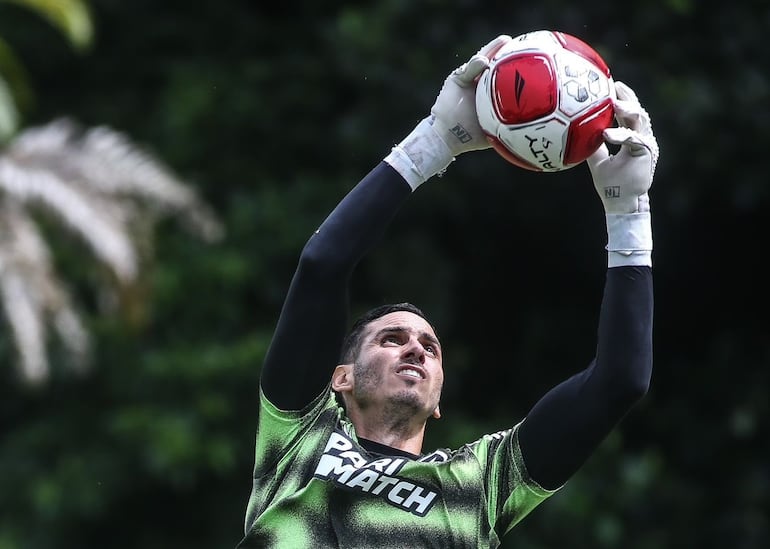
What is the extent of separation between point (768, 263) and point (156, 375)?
5.22 metres

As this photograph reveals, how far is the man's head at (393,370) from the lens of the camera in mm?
4488

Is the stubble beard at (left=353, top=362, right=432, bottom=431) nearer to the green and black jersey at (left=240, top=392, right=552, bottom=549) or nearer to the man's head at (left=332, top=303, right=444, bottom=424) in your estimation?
the man's head at (left=332, top=303, right=444, bottom=424)

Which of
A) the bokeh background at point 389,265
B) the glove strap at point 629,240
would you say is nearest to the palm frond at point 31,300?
the bokeh background at point 389,265

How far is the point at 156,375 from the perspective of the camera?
11.8 meters

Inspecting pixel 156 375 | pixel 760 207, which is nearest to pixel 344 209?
pixel 156 375

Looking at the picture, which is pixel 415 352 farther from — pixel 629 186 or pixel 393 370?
pixel 629 186

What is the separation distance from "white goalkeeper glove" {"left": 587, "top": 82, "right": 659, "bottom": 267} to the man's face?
0.64 m

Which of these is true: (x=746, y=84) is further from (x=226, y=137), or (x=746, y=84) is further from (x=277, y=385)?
(x=277, y=385)

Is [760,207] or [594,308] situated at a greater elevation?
[760,207]

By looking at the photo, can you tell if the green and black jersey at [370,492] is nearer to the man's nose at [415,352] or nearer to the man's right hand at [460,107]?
the man's nose at [415,352]

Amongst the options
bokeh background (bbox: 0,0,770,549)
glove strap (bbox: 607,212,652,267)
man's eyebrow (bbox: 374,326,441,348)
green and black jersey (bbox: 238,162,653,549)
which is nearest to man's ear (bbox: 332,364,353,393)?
man's eyebrow (bbox: 374,326,441,348)

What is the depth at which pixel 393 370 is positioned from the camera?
14.9 ft

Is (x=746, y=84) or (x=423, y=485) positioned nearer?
(x=423, y=485)

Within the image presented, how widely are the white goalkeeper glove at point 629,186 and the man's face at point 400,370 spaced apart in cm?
64
